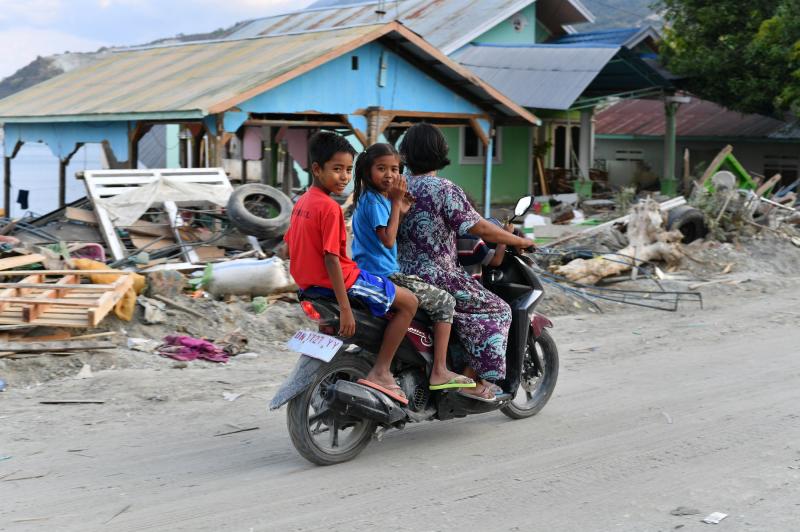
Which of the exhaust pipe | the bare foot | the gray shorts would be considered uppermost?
the gray shorts

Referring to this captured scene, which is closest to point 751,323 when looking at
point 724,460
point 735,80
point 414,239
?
point 724,460

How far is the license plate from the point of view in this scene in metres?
5.16

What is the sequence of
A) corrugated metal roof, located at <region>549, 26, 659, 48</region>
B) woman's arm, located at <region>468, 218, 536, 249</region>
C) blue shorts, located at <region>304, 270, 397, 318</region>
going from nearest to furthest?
1. blue shorts, located at <region>304, 270, 397, 318</region>
2. woman's arm, located at <region>468, 218, 536, 249</region>
3. corrugated metal roof, located at <region>549, 26, 659, 48</region>

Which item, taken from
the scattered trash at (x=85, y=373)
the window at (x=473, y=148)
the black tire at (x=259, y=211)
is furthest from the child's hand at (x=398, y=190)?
the window at (x=473, y=148)

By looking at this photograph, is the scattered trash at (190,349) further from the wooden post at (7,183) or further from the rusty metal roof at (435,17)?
the rusty metal roof at (435,17)

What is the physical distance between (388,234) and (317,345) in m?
0.75

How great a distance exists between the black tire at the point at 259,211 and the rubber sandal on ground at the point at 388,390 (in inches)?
282

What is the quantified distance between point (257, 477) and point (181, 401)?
201 cm

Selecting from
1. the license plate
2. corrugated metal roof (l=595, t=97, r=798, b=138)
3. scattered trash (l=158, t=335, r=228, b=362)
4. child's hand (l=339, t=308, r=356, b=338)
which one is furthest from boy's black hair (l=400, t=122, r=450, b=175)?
corrugated metal roof (l=595, t=97, r=798, b=138)

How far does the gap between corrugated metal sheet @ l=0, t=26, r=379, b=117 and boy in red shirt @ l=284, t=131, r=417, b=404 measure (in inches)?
365

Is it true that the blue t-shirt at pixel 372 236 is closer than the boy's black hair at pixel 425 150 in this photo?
Yes

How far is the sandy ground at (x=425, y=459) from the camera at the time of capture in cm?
463

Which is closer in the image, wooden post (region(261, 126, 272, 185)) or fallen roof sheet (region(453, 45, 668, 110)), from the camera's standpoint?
fallen roof sheet (region(453, 45, 668, 110))

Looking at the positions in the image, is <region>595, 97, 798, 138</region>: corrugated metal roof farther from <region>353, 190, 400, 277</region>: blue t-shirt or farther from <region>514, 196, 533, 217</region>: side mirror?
<region>353, 190, 400, 277</region>: blue t-shirt
